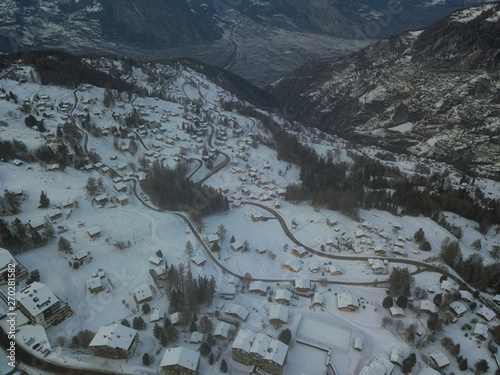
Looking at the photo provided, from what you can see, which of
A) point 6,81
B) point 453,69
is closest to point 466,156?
point 453,69

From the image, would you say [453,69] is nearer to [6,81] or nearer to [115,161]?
[115,161]

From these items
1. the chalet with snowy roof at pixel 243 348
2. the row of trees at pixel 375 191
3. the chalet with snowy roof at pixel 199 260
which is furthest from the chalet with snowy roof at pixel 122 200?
the chalet with snowy roof at pixel 243 348

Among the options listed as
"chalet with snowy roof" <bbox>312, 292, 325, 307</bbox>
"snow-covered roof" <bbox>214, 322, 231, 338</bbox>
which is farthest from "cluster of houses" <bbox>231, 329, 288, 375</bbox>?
"chalet with snowy roof" <bbox>312, 292, 325, 307</bbox>

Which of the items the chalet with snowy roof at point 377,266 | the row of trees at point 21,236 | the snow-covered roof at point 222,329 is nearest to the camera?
the snow-covered roof at point 222,329

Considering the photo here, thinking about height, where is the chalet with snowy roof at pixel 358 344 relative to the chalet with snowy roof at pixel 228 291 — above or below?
above

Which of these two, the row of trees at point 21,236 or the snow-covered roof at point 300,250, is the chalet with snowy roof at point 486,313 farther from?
the row of trees at point 21,236

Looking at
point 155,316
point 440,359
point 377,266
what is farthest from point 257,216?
point 440,359

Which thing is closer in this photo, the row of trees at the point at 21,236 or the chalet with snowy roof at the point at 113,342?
the chalet with snowy roof at the point at 113,342
